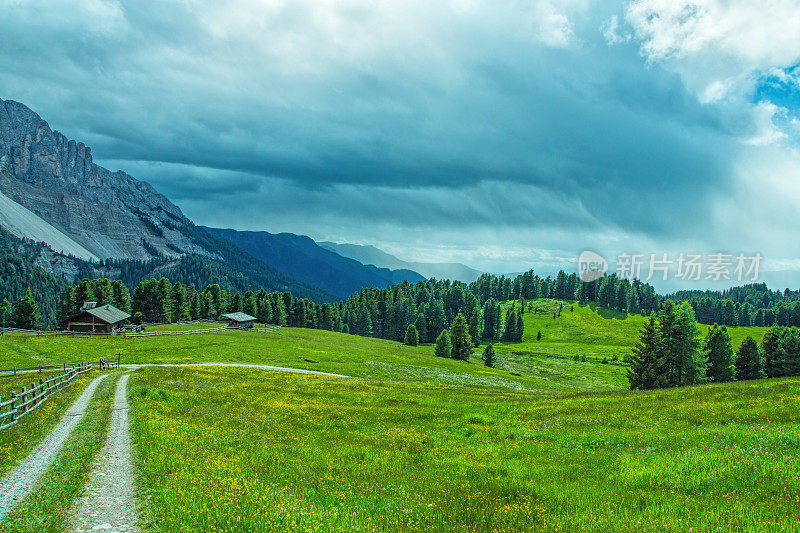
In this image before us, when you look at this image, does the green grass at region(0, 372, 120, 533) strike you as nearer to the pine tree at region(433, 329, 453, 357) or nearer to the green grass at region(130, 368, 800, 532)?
the green grass at region(130, 368, 800, 532)

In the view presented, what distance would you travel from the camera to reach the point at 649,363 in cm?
6262

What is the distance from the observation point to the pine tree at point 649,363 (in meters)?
61.1

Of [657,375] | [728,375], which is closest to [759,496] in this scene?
[657,375]

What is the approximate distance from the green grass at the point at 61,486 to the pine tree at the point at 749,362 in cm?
10596

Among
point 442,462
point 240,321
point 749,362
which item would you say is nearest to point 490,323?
point 749,362

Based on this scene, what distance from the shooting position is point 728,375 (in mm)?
78062

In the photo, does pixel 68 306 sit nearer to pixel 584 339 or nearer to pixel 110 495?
pixel 110 495

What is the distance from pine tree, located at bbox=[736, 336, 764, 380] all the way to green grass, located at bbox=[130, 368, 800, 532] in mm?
72964

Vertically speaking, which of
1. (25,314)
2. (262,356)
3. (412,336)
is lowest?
(412,336)

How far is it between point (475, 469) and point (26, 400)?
1195 inches

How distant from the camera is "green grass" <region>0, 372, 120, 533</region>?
1015 cm

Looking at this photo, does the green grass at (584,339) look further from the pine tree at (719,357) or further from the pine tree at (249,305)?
the pine tree at (249,305)

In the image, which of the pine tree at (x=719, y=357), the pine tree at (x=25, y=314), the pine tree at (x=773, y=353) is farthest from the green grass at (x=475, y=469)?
the pine tree at (x=25, y=314)

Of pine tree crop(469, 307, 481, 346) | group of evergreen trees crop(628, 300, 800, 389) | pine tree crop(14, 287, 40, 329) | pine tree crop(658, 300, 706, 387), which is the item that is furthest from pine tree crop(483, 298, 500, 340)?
pine tree crop(14, 287, 40, 329)
